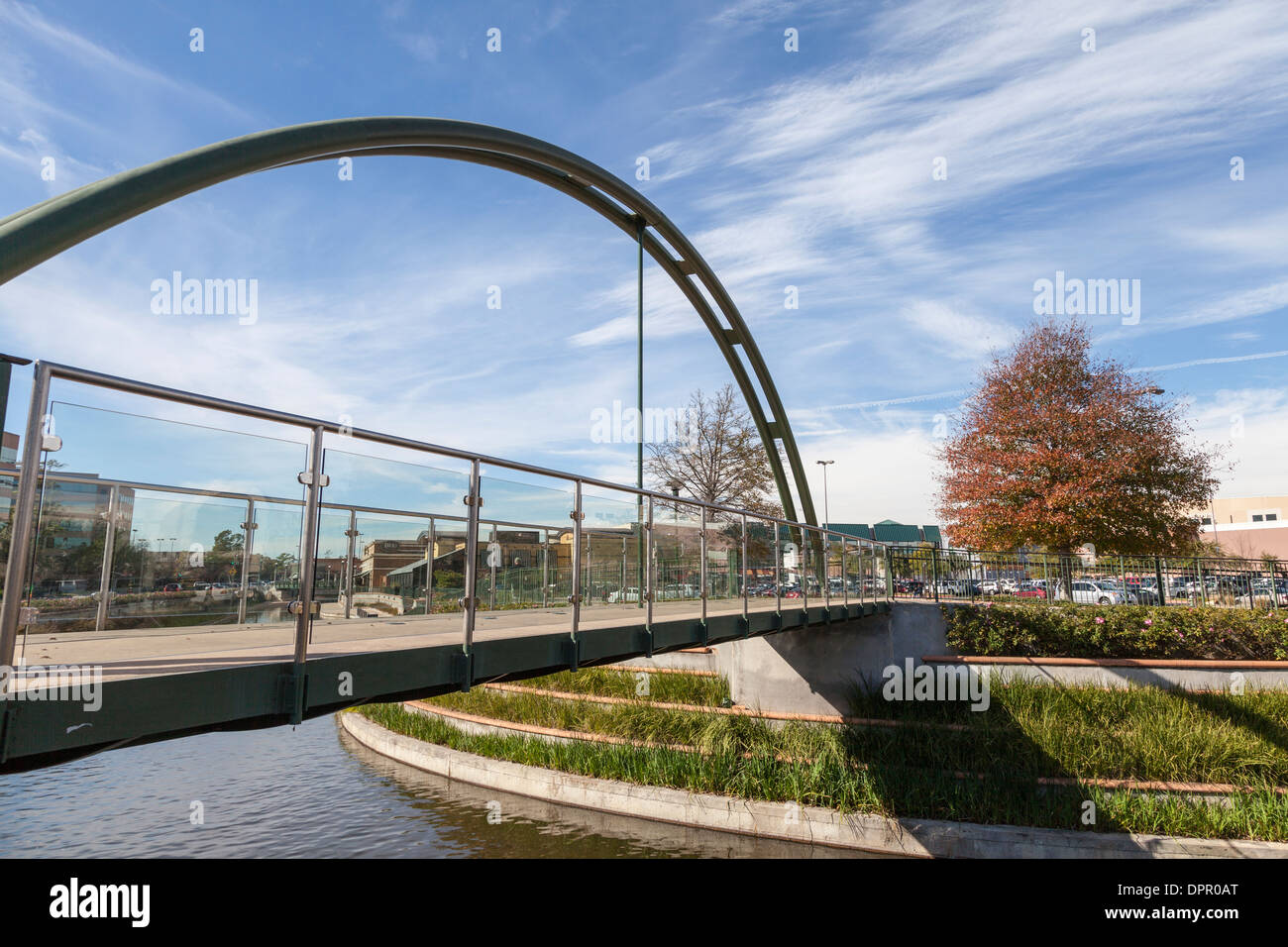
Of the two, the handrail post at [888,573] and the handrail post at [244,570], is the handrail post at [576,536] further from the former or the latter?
the handrail post at [888,573]

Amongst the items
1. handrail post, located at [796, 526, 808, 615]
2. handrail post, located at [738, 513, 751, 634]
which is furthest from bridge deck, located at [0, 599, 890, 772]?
handrail post, located at [796, 526, 808, 615]

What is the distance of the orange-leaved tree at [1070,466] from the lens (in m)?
21.6

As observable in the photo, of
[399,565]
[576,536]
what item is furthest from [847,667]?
[399,565]

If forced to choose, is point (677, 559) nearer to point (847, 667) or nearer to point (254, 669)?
point (254, 669)

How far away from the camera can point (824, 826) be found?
11242mm

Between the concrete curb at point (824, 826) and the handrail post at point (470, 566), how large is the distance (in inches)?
281

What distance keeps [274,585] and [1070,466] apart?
22.1 metres

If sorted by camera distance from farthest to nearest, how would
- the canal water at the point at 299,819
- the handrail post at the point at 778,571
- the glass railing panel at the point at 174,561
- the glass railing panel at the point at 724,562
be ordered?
the handrail post at the point at 778,571
the canal water at the point at 299,819
the glass railing panel at the point at 724,562
the glass railing panel at the point at 174,561

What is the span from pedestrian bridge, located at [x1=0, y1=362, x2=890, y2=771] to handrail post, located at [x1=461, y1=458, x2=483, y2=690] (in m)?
0.02

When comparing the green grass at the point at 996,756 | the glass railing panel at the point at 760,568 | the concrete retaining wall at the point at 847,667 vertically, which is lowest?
the green grass at the point at 996,756

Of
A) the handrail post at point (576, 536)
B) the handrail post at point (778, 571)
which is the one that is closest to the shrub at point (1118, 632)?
the handrail post at point (778, 571)

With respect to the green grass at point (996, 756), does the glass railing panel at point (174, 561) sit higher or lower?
higher
